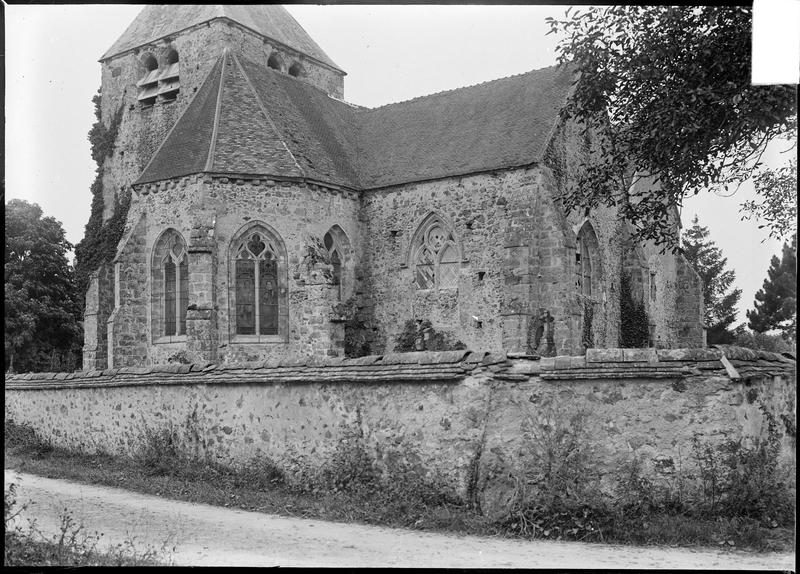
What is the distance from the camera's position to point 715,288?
42.7 metres

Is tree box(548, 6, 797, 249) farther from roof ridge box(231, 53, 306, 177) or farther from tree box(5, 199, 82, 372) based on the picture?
tree box(5, 199, 82, 372)

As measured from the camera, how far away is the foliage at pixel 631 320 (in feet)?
88.8

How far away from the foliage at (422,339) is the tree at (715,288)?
22061 millimetres

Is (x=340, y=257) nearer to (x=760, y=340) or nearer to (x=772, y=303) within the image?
(x=760, y=340)

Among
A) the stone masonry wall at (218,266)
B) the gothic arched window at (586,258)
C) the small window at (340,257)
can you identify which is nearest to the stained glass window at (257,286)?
the stone masonry wall at (218,266)

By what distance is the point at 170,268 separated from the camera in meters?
23.4

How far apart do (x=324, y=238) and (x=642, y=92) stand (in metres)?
11.8

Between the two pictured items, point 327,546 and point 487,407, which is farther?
point 487,407

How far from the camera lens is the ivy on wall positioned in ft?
98.2

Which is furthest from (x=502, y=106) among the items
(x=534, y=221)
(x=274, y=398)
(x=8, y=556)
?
(x=8, y=556)

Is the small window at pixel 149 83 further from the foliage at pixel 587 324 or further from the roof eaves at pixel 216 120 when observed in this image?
the foliage at pixel 587 324

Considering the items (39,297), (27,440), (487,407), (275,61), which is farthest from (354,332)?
(39,297)

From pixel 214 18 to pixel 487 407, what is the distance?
24399mm

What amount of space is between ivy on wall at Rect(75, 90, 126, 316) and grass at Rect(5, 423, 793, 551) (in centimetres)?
1726
